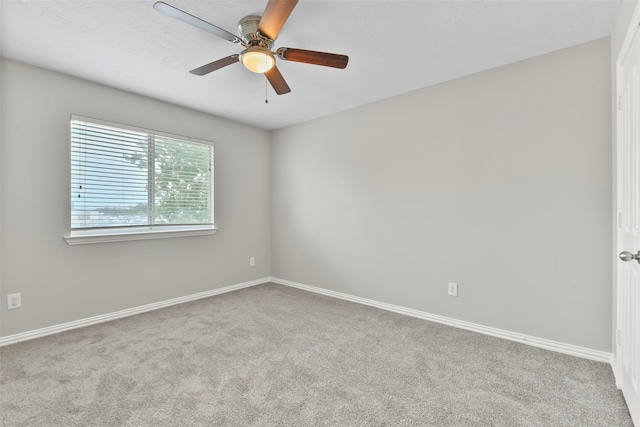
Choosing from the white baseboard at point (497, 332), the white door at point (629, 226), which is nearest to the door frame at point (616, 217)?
the white door at point (629, 226)

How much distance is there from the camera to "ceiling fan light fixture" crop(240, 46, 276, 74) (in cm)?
191

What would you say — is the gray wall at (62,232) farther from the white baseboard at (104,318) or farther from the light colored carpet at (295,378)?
the light colored carpet at (295,378)

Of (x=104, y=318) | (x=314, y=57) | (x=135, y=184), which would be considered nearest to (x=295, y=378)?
(x=314, y=57)

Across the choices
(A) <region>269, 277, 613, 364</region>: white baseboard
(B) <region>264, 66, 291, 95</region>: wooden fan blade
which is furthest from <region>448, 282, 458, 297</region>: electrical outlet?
(B) <region>264, 66, 291, 95</region>: wooden fan blade

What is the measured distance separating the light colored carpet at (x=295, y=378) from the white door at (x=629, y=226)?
212 millimetres

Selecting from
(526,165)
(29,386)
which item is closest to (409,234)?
(526,165)

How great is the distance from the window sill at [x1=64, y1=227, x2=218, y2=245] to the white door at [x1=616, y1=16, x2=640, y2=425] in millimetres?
3757

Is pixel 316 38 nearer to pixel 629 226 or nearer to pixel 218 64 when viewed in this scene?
pixel 218 64

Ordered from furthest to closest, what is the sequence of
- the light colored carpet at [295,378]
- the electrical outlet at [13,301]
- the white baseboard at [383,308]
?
1. the electrical outlet at [13,301]
2. the white baseboard at [383,308]
3. the light colored carpet at [295,378]

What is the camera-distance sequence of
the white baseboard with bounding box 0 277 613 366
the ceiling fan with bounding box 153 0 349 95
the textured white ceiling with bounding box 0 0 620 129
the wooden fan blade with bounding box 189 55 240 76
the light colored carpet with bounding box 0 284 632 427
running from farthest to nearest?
the white baseboard with bounding box 0 277 613 366 < the wooden fan blade with bounding box 189 55 240 76 < the textured white ceiling with bounding box 0 0 620 129 < the ceiling fan with bounding box 153 0 349 95 < the light colored carpet with bounding box 0 284 632 427

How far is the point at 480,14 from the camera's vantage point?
1.91m

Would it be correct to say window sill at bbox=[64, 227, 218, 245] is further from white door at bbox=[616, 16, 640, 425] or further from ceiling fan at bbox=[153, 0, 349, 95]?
white door at bbox=[616, 16, 640, 425]

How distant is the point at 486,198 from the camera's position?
264 centimetres

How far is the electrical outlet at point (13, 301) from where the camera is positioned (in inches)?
95.7
